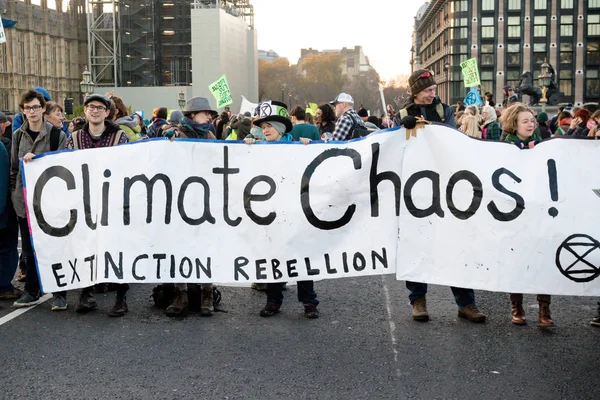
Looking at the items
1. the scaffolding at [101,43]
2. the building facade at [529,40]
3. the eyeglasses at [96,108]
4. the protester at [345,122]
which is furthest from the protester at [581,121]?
the building facade at [529,40]

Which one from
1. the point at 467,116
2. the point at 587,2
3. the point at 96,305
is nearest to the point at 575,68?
the point at 587,2

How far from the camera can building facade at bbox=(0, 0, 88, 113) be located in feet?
223

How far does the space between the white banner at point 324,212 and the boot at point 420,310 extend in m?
0.44

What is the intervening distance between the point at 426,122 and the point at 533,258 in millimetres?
1356

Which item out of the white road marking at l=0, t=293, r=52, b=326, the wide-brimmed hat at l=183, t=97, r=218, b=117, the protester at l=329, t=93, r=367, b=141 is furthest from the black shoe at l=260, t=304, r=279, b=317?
the protester at l=329, t=93, r=367, b=141

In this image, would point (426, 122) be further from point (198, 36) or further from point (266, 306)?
point (198, 36)

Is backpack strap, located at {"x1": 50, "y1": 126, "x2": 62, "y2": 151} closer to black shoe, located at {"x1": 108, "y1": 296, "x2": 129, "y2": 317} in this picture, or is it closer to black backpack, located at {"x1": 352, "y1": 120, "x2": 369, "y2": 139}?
black shoe, located at {"x1": 108, "y1": 296, "x2": 129, "y2": 317}

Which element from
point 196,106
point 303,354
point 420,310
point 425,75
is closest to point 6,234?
point 196,106

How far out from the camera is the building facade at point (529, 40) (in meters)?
95.2

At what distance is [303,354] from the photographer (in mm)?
5539

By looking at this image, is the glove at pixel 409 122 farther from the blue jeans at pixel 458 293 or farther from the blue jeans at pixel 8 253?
the blue jeans at pixel 8 253

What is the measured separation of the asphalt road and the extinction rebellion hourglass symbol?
1.66ft

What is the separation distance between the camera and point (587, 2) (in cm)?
9512

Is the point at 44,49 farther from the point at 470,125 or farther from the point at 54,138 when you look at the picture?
the point at 54,138
